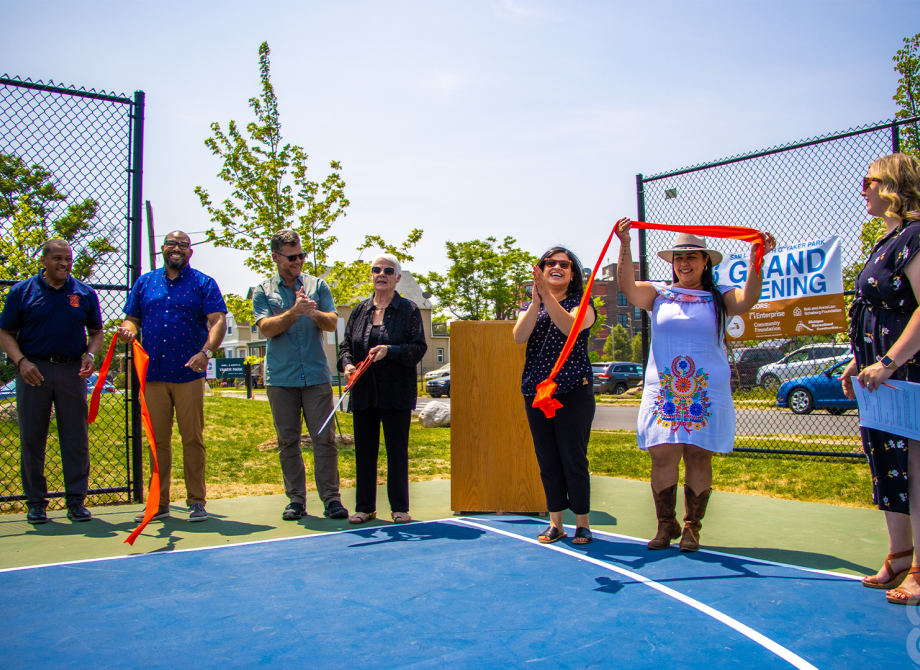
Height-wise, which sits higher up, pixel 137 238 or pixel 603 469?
pixel 137 238

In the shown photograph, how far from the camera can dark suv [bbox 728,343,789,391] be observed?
7.87 meters

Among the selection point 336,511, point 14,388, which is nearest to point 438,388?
point 14,388

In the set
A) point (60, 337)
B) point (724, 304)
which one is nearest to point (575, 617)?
point (724, 304)

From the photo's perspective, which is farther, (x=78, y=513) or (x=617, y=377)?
(x=617, y=377)

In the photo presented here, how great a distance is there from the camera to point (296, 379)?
491 cm

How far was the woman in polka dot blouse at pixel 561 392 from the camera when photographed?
158 inches

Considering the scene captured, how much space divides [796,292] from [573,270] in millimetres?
3415

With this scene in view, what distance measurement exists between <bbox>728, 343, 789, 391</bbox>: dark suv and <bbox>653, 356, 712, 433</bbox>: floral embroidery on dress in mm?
3627

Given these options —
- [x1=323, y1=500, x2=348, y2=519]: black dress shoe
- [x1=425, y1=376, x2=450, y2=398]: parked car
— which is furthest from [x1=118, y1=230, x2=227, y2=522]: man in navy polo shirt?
[x1=425, y1=376, x2=450, y2=398]: parked car

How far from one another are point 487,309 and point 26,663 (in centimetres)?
3541

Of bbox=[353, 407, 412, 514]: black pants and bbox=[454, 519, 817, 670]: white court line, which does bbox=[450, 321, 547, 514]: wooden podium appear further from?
bbox=[454, 519, 817, 670]: white court line

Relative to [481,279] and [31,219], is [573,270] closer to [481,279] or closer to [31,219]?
[31,219]

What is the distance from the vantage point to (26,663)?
235 cm

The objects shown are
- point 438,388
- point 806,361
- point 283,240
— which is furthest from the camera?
point 438,388
